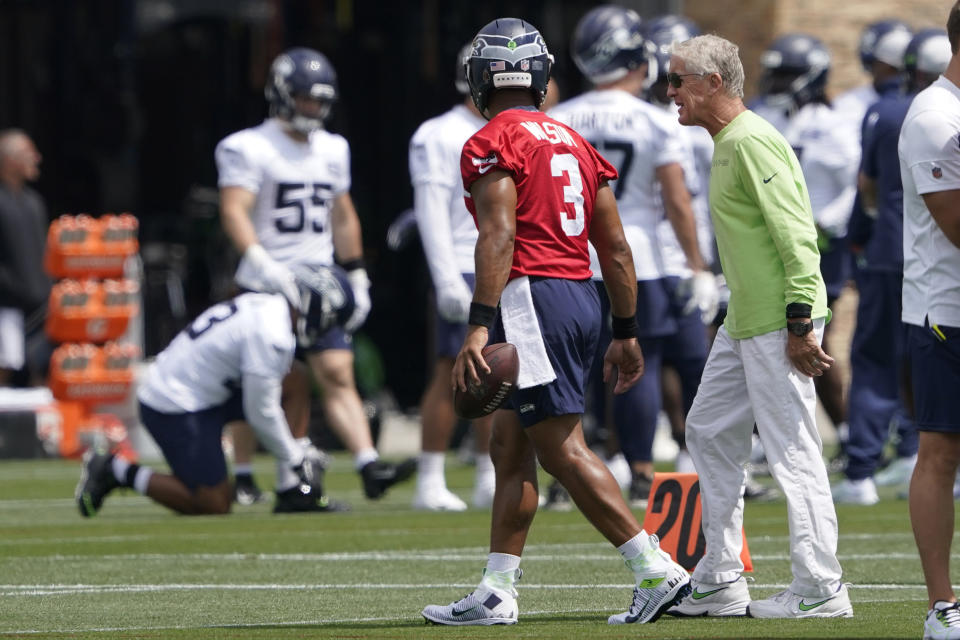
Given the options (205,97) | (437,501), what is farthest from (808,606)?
(205,97)

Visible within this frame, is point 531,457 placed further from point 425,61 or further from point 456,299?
point 425,61

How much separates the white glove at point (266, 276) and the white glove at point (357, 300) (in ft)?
1.30

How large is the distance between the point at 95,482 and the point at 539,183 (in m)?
4.51

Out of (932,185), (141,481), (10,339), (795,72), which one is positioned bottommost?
(10,339)

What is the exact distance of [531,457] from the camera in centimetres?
631

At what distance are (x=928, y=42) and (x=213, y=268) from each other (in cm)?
1028

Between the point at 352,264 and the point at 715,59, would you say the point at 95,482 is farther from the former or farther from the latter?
the point at 715,59

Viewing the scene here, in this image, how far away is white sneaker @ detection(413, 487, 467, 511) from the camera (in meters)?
10.4

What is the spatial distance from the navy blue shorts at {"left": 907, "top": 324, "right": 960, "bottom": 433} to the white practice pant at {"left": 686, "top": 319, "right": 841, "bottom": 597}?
0.52m

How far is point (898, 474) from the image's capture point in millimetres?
11430

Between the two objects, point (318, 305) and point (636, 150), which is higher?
point (636, 150)

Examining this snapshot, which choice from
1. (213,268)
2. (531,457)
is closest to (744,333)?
(531,457)

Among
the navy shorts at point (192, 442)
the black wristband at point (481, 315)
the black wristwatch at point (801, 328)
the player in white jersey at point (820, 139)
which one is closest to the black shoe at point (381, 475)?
the navy shorts at point (192, 442)

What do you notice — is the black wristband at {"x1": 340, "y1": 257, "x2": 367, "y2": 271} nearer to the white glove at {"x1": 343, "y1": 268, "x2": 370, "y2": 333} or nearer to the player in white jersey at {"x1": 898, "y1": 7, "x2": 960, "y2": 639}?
the white glove at {"x1": 343, "y1": 268, "x2": 370, "y2": 333}
